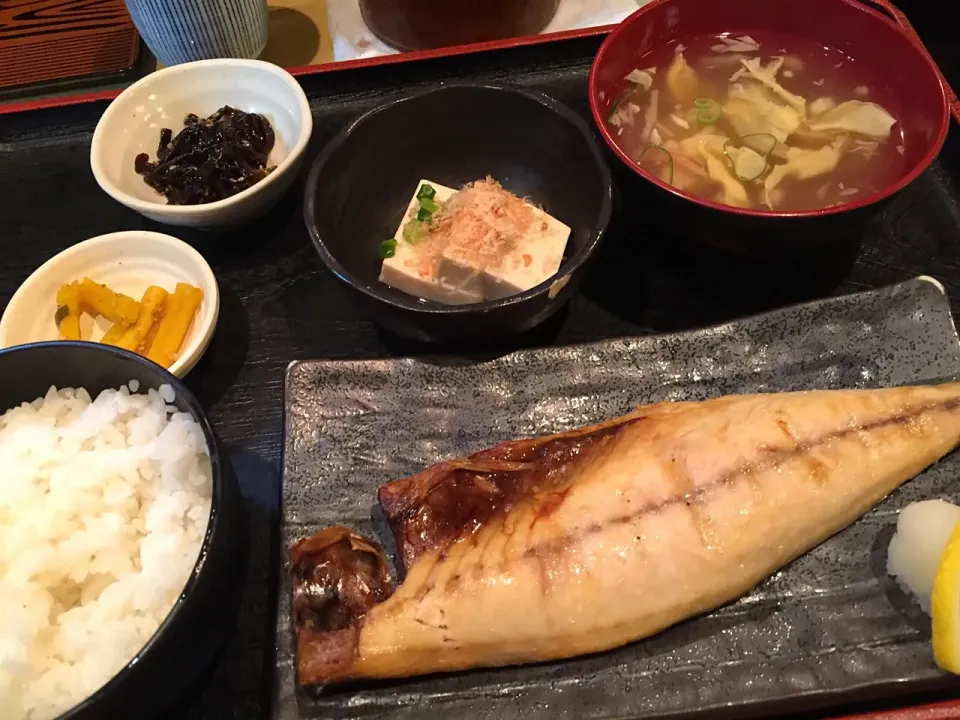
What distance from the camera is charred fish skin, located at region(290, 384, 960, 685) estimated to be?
1.38 m

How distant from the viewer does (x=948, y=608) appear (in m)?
1.30

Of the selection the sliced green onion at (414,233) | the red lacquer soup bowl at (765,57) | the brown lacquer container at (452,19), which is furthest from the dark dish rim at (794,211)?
the brown lacquer container at (452,19)

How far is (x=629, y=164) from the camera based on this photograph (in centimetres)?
179

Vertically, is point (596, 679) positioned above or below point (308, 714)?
above

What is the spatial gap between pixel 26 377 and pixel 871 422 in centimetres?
187

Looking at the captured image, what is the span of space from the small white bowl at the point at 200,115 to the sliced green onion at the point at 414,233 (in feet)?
1.34

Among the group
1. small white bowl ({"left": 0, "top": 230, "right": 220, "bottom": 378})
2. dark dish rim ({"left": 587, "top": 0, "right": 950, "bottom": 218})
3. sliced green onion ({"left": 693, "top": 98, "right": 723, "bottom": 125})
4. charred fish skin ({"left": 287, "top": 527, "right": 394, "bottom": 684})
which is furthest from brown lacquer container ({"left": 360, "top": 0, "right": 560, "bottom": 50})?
charred fish skin ({"left": 287, "top": 527, "right": 394, "bottom": 684})

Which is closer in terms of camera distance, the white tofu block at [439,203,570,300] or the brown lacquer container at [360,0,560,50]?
the white tofu block at [439,203,570,300]

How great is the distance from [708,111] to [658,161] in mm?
254

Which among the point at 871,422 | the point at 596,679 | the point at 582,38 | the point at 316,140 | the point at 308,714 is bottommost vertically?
the point at 308,714

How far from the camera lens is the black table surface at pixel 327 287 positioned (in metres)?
1.90

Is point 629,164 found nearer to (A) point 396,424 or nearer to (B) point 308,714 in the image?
(A) point 396,424

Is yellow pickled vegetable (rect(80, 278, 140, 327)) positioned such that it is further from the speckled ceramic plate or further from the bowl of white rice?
the speckled ceramic plate

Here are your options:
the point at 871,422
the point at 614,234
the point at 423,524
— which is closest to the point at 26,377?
the point at 423,524
